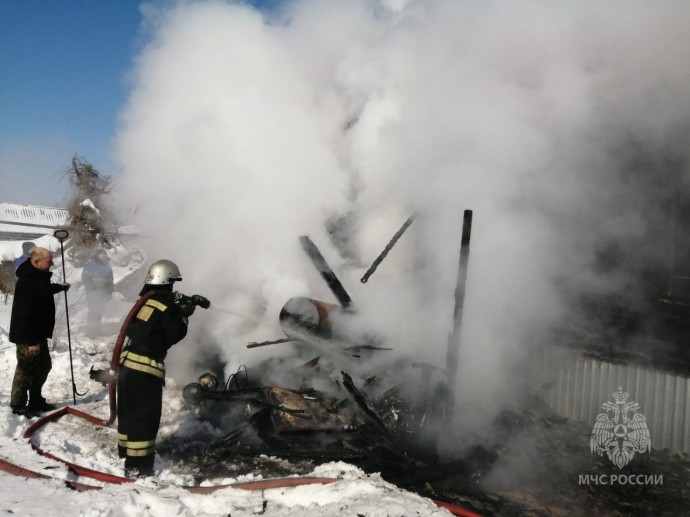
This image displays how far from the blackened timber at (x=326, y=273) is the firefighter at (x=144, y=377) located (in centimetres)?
333

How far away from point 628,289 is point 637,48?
9.71 feet

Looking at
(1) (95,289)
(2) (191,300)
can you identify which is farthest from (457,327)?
(1) (95,289)

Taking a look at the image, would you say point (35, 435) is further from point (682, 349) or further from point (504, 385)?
point (682, 349)

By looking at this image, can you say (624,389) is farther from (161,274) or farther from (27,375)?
(27,375)

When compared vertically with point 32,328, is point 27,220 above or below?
above

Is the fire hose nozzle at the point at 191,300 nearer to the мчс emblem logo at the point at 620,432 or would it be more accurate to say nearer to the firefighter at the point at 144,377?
the firefighter at the point at 144,377

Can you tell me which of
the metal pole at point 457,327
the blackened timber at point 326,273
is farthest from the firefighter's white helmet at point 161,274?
the blackened timber at point 326,273

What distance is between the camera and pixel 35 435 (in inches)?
175

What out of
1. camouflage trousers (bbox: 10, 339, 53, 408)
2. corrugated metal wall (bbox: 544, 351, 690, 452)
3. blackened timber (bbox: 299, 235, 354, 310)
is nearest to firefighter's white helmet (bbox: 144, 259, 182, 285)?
camouflage trousers (bbox: 10, 339, 53, 408)

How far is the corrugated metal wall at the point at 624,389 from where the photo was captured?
17.5ft

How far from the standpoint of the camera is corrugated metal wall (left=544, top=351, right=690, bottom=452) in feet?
17.5

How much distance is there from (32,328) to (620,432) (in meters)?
6.56

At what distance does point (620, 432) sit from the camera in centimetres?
567

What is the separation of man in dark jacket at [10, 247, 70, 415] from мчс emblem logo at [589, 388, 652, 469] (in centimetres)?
599
